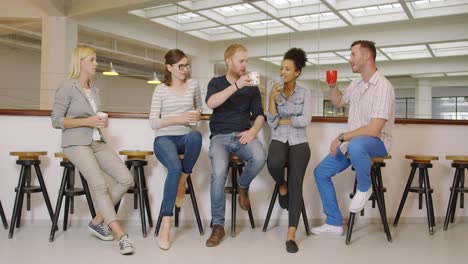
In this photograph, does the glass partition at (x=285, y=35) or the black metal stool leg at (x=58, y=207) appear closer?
the black metal stool leg at (x=58, y=207)

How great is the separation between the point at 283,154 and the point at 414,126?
1.34 m

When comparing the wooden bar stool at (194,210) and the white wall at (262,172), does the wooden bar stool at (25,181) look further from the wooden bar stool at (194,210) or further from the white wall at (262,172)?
the wooden bar stool at (194,210)

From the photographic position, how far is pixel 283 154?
8.70 feet

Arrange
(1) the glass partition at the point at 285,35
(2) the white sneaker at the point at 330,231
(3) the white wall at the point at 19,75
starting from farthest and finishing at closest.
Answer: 1. (3) the white wall at the point at 19,75
2. (1) the glass partition at the point at 285,35
3. (2) the white sneaker at the point at 330,231

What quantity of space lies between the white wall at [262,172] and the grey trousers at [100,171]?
0.50 meters

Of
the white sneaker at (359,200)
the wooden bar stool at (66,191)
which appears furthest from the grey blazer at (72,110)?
the white sneaker at (359,200)

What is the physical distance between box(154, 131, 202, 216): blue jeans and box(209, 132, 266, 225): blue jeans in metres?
0.14

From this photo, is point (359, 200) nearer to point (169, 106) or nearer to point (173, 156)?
point (173, 156)

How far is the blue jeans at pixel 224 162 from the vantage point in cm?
255

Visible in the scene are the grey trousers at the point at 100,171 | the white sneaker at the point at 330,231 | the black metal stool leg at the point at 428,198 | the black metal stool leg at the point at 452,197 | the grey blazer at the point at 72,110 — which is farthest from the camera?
the black metal stool leg at the point at 452,197

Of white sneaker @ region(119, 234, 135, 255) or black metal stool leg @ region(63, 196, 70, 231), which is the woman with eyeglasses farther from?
black metal stool leg @ region(63, 196, 70, 231)

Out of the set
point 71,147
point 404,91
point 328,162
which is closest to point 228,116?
point 328,162

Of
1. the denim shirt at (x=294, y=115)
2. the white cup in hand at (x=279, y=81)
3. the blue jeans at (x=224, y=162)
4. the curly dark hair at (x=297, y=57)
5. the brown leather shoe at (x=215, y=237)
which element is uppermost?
the curly dark hair at (x=297, y=57)

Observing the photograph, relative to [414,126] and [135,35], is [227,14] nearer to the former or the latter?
[135,35]
